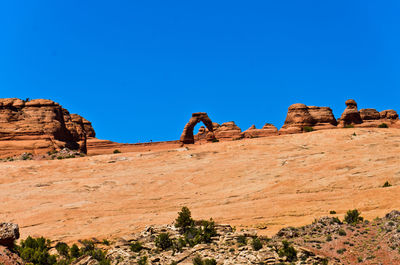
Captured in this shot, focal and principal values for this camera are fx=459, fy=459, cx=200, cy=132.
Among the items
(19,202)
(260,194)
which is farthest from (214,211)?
(19,202)

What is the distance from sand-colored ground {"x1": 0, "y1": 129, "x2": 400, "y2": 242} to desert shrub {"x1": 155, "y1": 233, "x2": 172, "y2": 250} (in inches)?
234

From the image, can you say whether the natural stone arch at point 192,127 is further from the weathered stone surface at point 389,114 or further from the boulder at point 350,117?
the weathered stone surface at point 389,114

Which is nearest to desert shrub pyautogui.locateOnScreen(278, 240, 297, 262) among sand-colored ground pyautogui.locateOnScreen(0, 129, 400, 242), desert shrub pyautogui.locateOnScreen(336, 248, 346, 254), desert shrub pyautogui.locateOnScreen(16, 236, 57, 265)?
desert shrub pyautogui.locateOnScreen(336, 248, 346, 254)

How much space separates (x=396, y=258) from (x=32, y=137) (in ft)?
137

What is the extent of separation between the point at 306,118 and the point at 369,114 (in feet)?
72.3

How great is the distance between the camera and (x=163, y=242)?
1938 cm

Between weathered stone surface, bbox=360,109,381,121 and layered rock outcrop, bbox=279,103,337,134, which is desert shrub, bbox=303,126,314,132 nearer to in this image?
layered rock outcrop, bbox=279,103,337,134

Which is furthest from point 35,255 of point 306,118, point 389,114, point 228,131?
point 389,114

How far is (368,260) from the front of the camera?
17.3 metres

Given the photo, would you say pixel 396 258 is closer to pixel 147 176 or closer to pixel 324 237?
pixel 324 237

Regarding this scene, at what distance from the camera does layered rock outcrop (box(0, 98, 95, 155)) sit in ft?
160

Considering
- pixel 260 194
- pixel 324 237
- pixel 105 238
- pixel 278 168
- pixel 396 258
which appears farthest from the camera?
pixel 278 168

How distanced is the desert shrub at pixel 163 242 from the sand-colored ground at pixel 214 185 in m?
5.95

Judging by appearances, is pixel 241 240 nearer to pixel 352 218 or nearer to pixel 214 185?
pixel 352 218
